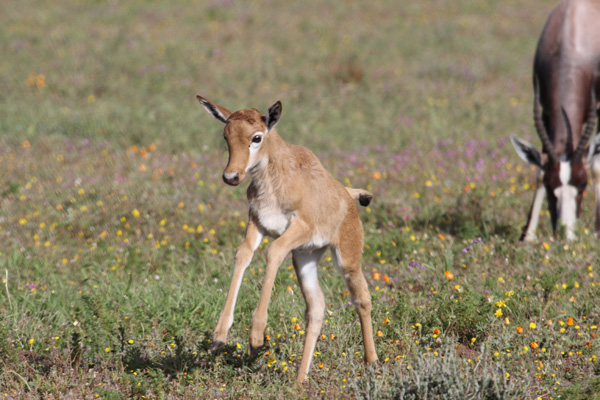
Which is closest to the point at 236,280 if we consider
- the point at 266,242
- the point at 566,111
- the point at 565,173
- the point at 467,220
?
the point at 266,242

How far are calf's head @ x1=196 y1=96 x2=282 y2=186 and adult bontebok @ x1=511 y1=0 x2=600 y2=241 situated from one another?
4.64 m

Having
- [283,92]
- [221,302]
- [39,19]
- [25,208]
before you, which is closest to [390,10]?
[283,92]

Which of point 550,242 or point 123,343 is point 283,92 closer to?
point 550,242

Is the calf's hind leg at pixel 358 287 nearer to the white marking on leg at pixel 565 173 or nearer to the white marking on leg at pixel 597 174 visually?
the white marking on leg at pixel 565 173

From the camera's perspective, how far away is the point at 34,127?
13.4m

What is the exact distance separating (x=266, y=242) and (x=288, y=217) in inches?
144

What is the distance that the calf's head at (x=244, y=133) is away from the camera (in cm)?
408

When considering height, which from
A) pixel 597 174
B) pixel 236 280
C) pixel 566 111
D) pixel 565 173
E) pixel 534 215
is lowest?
pixel 534 215

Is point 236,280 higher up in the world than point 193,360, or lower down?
higher up

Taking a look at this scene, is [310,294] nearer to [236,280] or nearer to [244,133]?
[236,280]

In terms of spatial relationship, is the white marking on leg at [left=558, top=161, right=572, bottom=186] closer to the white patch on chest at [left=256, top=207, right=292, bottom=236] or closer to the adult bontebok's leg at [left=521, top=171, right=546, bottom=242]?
the adult bontebok's leg at [left=521, top=171, right=546, bottom=242]

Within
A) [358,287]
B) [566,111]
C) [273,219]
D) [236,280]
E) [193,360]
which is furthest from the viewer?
[566,111]

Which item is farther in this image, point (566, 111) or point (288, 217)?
point (566, 111)

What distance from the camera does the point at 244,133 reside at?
4121mm
